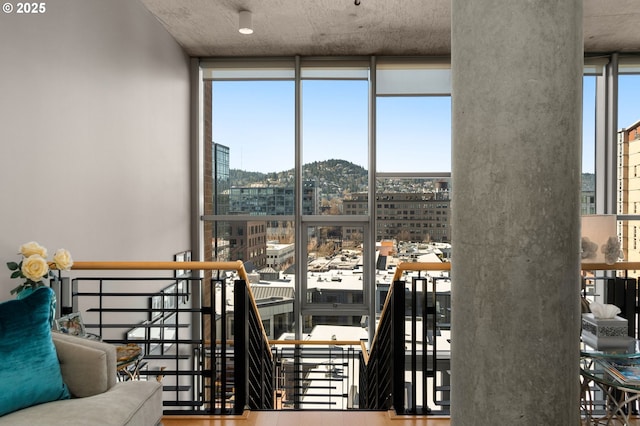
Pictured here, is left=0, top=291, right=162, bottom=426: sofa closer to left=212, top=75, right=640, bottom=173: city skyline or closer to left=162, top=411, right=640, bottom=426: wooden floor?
left=162, top=411, right=640, bottom=426: wooden floor

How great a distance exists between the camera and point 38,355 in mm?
1899

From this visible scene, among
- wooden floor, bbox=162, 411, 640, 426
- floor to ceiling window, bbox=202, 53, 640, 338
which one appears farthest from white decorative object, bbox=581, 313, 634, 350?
floor to ceiling window, bbox=202, 53, 640, 338

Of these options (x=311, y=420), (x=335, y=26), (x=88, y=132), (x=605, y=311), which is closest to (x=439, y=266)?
(x=605, y=311)

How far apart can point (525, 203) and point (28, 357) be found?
6.78 ft

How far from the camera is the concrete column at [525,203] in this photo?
42.0 inches

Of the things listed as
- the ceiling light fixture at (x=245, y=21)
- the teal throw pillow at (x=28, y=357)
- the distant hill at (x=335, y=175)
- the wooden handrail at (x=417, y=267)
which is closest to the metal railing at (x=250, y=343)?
the wooden handrail at (x=417, y=267)

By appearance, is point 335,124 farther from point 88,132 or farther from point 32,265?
point 32,265

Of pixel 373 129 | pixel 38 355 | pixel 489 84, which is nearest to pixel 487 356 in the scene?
pixel 489 84

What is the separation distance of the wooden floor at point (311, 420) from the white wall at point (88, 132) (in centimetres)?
140

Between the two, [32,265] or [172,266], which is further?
[172,266]

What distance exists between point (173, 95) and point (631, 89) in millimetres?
6043

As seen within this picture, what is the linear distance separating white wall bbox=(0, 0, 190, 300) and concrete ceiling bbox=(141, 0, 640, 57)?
44 centimetres

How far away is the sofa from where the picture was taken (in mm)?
1758

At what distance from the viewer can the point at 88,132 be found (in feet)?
11.1
